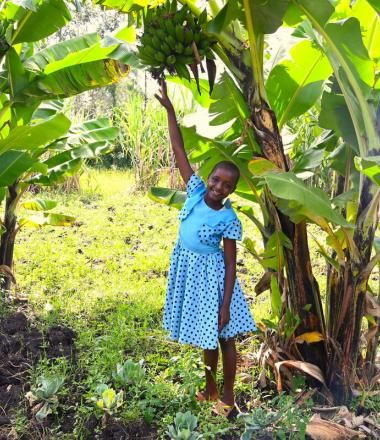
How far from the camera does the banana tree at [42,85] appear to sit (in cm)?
327

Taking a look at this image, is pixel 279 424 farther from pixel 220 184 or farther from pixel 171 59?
pixel 171 59

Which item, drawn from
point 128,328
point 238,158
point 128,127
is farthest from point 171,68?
point 128,127

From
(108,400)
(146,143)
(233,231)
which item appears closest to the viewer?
(108,400)

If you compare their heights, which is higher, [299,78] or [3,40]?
[3,40]

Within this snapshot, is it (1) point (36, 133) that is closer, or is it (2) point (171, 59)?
(2) point (171, 59)

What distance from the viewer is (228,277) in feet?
8.92

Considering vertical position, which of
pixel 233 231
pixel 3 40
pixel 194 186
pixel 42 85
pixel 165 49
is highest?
pixel 3 40

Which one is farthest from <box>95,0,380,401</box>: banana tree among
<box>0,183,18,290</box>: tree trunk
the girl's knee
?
<box>0,183,18,290</box>: tree trunk

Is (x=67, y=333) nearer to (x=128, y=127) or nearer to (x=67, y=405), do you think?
(x=67, y=405)

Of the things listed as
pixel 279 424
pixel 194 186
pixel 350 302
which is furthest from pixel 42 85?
pixel 279 424

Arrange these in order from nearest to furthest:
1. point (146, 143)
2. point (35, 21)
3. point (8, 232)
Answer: point (35, 21) < point (8, 232) < point (146, 143)

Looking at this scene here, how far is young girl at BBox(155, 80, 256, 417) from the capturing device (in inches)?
107

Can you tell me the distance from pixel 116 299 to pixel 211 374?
1.67 meters

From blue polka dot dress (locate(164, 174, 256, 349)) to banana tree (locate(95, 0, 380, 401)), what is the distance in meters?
0.22
